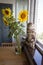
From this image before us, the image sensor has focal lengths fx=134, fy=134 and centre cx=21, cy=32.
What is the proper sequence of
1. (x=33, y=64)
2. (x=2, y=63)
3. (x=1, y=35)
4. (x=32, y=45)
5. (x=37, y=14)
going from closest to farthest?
(x=33, y=64) < (x=2, y=63) < (x=32, y=45) < (x=37, y=14) < (x=1, y=35)

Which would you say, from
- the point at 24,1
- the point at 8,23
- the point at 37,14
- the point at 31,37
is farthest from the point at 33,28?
the point at 24,1

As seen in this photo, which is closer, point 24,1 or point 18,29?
point 18,29

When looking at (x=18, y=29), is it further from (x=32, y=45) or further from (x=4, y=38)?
(x=4, y=38)

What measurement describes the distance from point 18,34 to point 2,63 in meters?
0.51

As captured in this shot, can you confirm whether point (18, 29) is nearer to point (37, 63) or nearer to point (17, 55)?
point (17, 55)

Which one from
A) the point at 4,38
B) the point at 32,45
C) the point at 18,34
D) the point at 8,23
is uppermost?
the point at 8,23

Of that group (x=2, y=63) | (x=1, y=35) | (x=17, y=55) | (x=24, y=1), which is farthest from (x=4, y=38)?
(x=2, y=63)

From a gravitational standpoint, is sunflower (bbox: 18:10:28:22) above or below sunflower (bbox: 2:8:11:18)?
below

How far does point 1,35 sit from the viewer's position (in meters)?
5.30

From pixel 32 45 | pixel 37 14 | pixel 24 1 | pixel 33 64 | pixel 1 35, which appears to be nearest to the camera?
pixel 33 64

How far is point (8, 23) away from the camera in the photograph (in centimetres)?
194

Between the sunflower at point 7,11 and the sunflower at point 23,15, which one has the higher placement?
the sunflower at point 7,11

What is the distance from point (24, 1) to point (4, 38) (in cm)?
163

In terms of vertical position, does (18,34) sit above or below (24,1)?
below
